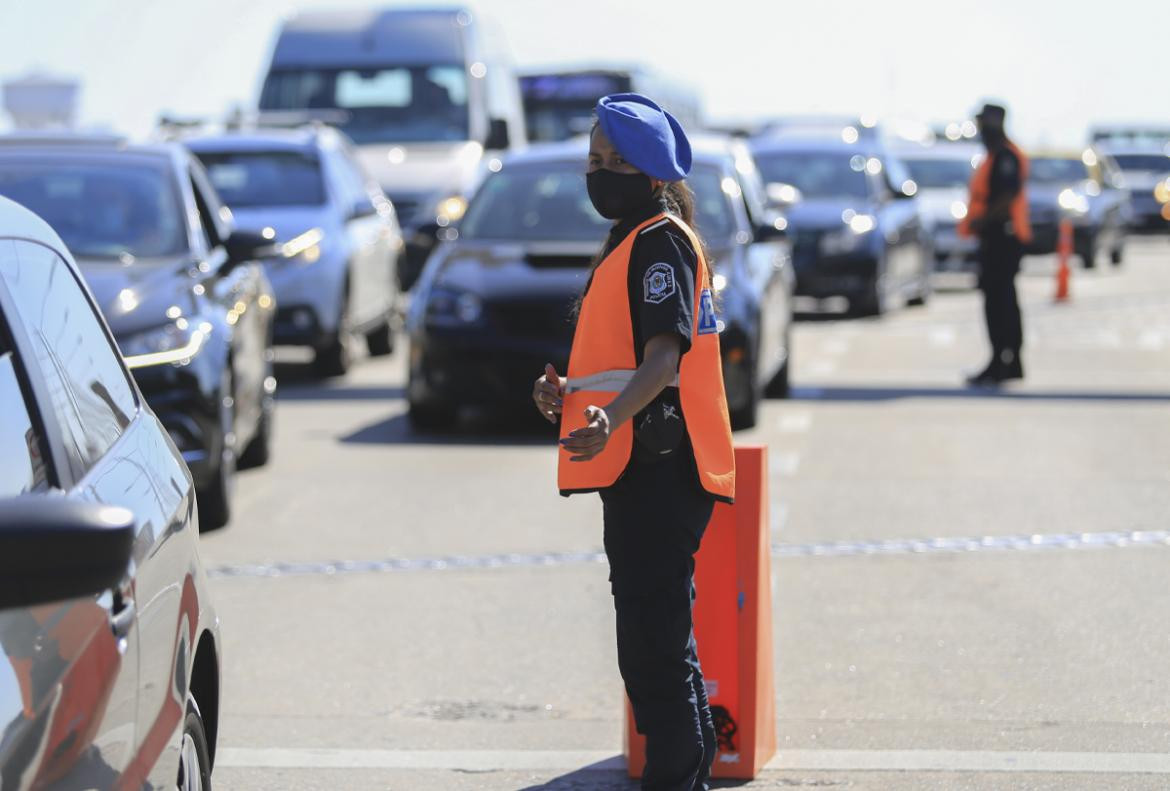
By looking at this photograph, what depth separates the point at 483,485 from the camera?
11172 mm

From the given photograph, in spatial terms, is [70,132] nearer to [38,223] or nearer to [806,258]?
[38,223]

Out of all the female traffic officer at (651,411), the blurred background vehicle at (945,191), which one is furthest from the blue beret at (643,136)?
the blurred background vehicle at (945,191)

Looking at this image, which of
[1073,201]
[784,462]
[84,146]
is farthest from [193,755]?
[1073,201]

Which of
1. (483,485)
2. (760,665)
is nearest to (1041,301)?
→ (483,485)

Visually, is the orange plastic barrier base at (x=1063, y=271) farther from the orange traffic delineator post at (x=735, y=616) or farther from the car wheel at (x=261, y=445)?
the orange traffic delineator post at (x=735, y=616)

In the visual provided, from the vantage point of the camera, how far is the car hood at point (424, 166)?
23406mm

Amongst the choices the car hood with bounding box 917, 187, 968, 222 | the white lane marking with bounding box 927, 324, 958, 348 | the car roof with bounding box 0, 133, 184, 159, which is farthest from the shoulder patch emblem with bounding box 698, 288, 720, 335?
the car hood with bounding box 917, 187, 968, 222

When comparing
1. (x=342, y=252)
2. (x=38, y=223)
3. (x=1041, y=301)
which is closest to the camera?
(x=38, y=223)

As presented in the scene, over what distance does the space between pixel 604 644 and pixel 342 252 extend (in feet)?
29.5

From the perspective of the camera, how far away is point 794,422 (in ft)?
45.8

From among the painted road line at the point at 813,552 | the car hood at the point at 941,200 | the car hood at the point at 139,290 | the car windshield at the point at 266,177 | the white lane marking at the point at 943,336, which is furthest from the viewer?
the car hood at the point at 941,200

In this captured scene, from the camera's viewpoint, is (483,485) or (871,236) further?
(871,236)

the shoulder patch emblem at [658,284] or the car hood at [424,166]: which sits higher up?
the shoulder patch emblem at [658,284]

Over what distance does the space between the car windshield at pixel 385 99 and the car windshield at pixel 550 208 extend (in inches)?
418
